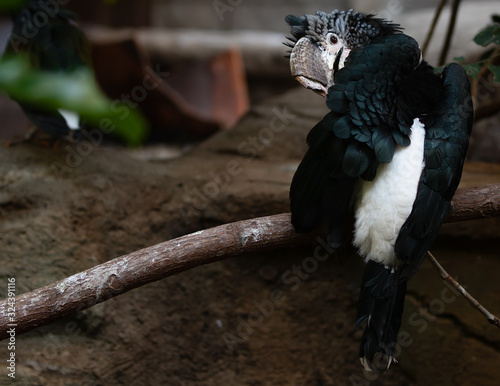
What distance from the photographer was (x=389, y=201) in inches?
63.1

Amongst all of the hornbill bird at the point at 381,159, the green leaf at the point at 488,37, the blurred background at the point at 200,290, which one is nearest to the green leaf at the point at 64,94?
the hornbill bird at the point at 381,159

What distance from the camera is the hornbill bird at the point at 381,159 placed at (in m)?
1.59

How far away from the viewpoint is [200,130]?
4.81m

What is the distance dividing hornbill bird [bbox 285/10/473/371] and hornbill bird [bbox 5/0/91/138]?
4.58ft

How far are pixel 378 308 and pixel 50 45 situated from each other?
209 cm

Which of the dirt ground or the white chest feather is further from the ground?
the white chest feather

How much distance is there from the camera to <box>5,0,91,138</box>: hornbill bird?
262 cm

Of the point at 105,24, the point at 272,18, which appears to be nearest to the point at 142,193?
the point at 105,24

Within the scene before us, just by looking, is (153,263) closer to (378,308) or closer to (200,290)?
(378,308)

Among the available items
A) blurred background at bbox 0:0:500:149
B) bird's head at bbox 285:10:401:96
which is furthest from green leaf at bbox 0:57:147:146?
blurred background at bbox 0:0:500:149

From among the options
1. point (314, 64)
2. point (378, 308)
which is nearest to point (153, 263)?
point (378, 308)

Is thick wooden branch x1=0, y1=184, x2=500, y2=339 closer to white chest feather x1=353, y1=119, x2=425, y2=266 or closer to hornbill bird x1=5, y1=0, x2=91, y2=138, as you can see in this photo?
white chest feather x1=353, y1=119, x2=425, y2=266

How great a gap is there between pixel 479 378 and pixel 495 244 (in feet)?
1.79

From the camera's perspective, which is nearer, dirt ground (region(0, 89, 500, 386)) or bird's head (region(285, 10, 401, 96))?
bird's head (region(285, 10, 401, 96))
